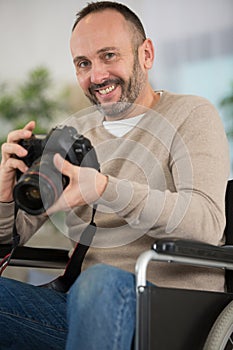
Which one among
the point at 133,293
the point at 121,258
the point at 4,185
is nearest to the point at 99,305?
the point at 133,293

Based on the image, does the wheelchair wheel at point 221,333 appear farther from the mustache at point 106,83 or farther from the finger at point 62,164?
the mustache at point 106,83

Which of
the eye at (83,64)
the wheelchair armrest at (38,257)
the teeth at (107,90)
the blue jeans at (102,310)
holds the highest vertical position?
the eye at (83,64)

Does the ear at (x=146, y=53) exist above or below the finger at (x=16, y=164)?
above

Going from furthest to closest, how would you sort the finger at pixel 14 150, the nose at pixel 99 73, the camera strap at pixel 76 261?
the nose at pixel 99 73 → the camera strap at pixel 76 261 → the finger at pixel 14 150

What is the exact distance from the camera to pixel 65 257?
5.39 ft

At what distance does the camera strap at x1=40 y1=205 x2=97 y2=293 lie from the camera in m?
1.47

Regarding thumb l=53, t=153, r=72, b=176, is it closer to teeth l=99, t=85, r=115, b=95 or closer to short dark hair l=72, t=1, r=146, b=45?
teeth l=99, t=85, r=115, b=95

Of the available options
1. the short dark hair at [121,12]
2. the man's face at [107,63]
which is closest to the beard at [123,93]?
the man's face at [107,63]

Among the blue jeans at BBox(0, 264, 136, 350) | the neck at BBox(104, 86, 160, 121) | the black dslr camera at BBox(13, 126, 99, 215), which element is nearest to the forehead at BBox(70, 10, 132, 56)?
the neck at BBox(104, 86, 160, 121)

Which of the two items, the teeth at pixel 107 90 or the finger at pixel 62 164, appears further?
the teeth at pixel 107 90

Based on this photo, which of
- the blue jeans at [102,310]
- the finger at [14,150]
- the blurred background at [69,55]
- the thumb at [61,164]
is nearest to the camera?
the blue jeans at [102,310]

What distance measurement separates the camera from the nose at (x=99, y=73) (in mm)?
1590

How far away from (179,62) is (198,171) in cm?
182

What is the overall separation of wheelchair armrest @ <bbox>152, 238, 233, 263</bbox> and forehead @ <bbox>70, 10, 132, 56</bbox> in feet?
1.95
